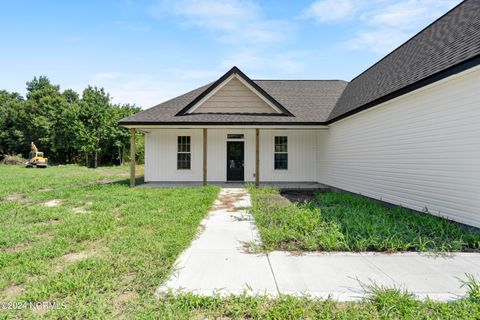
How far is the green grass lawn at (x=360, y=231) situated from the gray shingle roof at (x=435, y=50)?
3188 mm

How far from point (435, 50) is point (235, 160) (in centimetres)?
874

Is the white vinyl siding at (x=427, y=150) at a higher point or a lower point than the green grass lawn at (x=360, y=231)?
higher

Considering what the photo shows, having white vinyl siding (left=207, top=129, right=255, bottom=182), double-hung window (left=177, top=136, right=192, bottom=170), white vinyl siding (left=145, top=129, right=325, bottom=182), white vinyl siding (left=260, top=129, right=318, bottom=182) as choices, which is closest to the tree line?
white vinyl siding (left=145, top=129, right=325, bottom=182)

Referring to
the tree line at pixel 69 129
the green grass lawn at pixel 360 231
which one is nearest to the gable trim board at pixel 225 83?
the green grass lawn at pixel 360 231

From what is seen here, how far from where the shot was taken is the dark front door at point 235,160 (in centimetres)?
1277

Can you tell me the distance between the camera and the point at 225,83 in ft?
38.2

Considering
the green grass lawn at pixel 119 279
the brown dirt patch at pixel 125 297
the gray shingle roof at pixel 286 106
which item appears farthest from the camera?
the gray shingle roof at pixel 286 106

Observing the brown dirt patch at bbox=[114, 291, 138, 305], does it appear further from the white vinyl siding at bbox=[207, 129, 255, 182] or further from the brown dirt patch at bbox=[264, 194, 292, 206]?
the white vinyl siding at bbox=[207, 129, 255, 182]

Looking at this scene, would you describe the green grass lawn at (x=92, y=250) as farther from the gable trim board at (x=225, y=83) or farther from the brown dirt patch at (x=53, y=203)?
the gable trim board at (x=225, y=83)

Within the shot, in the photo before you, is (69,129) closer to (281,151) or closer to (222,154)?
(222,154)

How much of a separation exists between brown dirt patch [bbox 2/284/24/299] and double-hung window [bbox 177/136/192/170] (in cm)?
987

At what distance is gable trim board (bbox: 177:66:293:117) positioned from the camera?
1135 cm

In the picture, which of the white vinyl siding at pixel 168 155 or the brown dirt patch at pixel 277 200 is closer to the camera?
the brown dirt patch at pixel 277 200

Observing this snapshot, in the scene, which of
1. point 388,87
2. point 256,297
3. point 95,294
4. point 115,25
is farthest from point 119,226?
point 115,25
